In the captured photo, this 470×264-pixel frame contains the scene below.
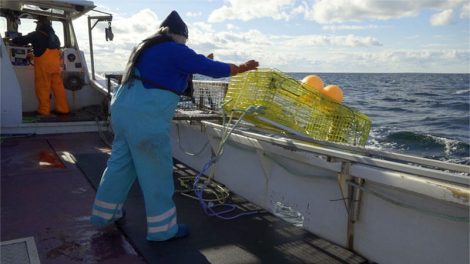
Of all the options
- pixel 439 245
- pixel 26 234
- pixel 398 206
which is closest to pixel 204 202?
pixel 26 234

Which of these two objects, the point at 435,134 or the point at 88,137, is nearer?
the point at 88,137

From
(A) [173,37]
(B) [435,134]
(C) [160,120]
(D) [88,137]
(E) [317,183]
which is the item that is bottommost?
(B) [435,134]

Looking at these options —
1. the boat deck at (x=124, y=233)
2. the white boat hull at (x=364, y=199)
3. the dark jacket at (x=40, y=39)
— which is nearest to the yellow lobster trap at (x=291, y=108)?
the white boat hull at (x=364, y=199)

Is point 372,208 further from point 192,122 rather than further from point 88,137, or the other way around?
point 88,137

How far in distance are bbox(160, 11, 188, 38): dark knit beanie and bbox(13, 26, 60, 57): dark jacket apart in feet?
15.5

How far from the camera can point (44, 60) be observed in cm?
713

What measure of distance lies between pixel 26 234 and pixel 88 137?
12.9 ft

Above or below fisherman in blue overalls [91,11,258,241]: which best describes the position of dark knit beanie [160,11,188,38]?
above

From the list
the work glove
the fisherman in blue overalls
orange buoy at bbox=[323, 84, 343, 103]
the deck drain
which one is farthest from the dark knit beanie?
the deck drain

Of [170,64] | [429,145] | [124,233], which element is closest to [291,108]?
[170,64]

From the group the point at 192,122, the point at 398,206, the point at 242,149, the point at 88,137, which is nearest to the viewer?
the point at 398,206

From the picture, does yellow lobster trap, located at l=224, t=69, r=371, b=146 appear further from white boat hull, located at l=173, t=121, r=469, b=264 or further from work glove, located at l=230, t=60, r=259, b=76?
work glove, located at l=230, t=60, r=259, b=76

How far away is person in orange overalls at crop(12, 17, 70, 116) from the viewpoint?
7.03m

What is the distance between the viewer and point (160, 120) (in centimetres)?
302
